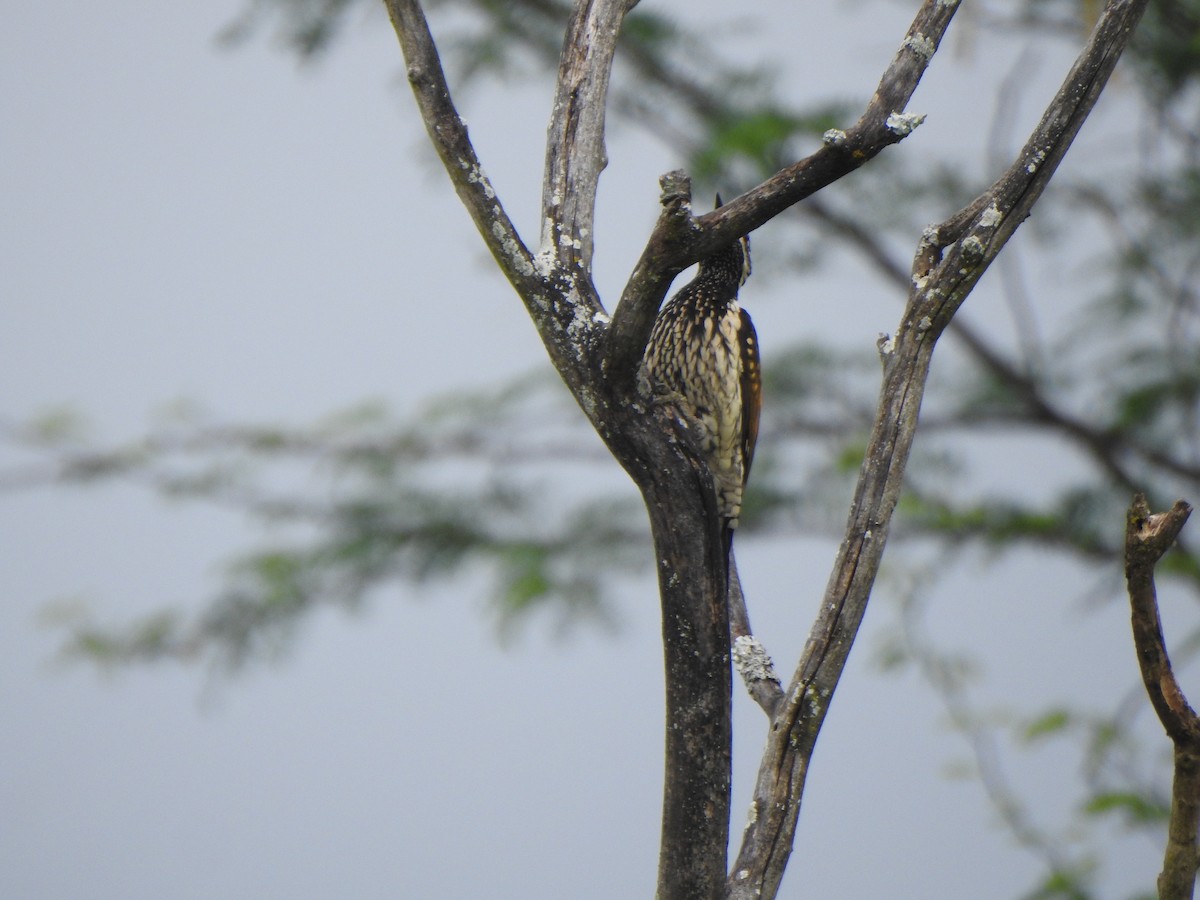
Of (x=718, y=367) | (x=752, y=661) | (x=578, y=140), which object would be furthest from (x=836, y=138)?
(x=718, y=367)

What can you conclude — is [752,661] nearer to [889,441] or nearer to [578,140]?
[889,441]

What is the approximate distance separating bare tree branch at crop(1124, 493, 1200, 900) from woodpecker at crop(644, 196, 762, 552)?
3.24ft

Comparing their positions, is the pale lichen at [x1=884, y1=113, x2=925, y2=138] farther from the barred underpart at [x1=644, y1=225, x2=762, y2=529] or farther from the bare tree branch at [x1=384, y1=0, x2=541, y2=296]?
the barred underpart at [x1=644, y1=225, x2=762, y2=529]

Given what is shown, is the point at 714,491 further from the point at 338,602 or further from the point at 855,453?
the point at 338,602

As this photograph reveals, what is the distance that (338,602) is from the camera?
372 cm

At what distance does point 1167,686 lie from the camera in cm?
109

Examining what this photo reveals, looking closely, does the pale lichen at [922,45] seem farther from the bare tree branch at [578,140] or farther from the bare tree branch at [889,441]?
the bare tree branch at [578,140]

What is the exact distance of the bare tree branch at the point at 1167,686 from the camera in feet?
3.39

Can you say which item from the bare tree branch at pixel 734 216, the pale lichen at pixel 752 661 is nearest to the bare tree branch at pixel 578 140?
the bare tree branch at pixel 734 216

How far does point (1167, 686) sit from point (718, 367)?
1.09 m

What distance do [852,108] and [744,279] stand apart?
1.21 metres

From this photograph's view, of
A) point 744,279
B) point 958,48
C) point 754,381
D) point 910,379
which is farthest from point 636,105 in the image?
point 910,379

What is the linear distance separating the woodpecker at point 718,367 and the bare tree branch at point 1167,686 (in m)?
0.99

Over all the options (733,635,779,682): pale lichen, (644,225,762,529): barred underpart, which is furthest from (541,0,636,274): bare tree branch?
(644,225,762,529): barred underpart
